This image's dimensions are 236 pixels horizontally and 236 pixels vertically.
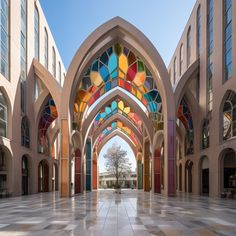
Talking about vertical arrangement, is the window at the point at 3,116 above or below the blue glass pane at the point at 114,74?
below

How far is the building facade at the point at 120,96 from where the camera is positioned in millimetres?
25531

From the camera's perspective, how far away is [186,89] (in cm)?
3142

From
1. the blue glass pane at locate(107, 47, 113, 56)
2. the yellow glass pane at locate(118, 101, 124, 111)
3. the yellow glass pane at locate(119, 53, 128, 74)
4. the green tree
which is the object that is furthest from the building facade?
the green tree

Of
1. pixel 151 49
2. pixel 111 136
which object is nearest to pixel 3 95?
pixel 151 49

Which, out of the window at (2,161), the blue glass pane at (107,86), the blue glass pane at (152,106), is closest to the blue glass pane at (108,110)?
the blue glass pane at (107,86)

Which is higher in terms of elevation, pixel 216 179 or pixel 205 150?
pixel 205 150

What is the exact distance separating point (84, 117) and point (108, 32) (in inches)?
501

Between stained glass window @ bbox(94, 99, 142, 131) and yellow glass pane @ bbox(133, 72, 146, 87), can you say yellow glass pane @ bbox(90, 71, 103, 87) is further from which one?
stained glass window @ bbox(94, 99, 142, 131)

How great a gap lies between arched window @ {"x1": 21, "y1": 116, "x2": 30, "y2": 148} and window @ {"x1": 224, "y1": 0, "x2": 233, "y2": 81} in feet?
59.6

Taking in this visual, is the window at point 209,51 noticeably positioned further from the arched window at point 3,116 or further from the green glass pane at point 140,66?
the arched window at point 3,116

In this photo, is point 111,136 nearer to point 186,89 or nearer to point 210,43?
point 186,89

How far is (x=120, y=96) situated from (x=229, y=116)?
16257 mm

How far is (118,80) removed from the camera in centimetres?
3641

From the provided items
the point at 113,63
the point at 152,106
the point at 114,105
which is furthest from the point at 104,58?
the point at 114,105
